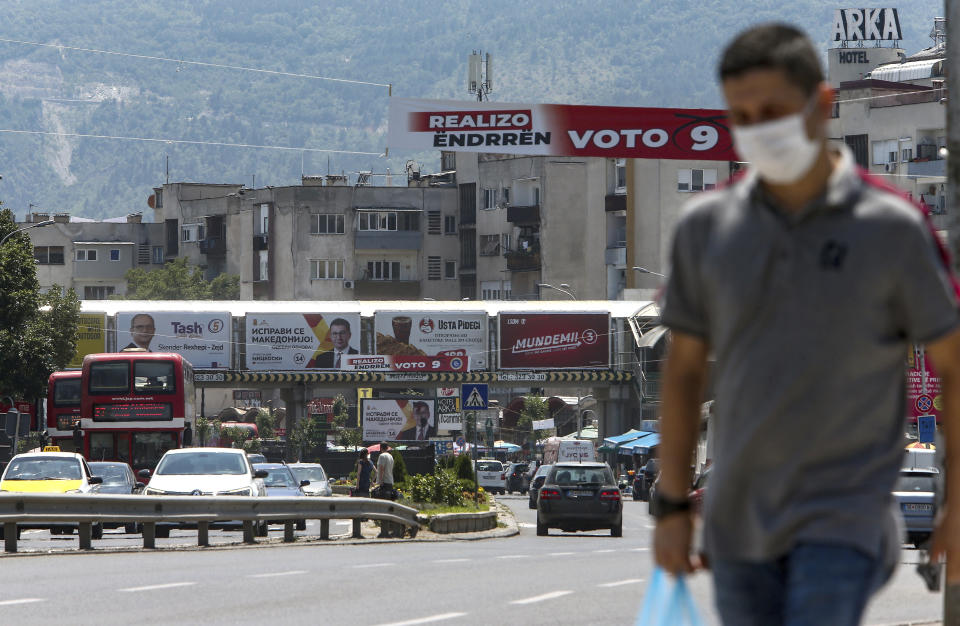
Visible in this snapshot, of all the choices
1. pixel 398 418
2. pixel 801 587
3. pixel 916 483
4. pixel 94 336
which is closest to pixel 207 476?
pixel 916 483

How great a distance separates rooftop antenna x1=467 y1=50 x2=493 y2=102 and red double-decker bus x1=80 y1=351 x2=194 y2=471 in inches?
3122

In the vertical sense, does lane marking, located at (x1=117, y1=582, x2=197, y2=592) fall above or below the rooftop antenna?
below

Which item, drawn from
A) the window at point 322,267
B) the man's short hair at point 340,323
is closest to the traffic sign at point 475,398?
the man's short hair at point 340,323

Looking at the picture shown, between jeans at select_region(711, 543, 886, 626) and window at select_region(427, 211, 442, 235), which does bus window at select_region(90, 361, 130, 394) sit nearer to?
jeans at select_region(711, 543, 886, 626)

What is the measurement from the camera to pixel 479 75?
4845 inches

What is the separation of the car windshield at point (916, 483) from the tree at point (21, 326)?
27.9m

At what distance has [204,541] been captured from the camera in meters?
23.3

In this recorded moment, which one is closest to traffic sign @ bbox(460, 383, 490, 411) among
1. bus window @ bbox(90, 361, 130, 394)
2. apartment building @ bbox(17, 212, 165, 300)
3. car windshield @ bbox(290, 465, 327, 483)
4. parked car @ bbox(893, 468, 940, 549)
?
car windshield @ bbox(290, 465, 327, 483)

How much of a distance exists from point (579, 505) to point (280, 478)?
18.9 feet

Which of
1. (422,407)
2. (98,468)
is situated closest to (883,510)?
(98,468)

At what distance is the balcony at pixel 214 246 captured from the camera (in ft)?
435

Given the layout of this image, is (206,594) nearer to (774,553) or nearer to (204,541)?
(204,541)

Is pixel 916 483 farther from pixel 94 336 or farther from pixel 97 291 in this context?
pixel 97 291

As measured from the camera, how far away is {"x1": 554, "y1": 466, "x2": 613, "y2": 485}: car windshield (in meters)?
33.0
